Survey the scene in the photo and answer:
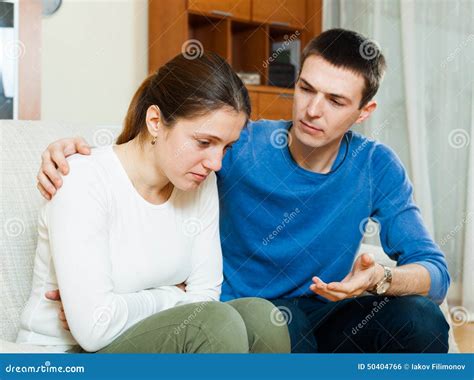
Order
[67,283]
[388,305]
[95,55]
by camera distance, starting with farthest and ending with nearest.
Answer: [95,55] → [388,305] → [67,283]

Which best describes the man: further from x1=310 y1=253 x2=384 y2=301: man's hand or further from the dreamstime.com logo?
the dreamstime.com logo

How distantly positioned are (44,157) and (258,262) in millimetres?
441

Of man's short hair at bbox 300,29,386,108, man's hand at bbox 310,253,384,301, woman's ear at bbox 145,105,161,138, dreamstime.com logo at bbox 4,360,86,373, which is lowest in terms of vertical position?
dreamstime.com logo at bbox 4,360,86,373

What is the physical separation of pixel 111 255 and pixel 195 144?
202 millimetres

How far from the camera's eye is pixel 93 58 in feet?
8.31

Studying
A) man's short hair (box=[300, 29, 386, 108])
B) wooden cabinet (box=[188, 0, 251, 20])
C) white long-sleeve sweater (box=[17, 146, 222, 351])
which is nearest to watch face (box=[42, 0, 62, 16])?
wooden cabinet (box=[188, 0, 251, 20])

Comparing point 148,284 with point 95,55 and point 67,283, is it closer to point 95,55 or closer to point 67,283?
point 67,283

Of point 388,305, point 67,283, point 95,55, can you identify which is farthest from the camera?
point 95,55

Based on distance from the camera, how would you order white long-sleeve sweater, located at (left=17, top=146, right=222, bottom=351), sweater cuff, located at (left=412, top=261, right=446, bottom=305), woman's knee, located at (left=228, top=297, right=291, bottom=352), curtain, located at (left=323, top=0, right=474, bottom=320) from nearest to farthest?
white long-sleeve sweater, located at (left=17, top=146, right=222, bottom=351), woman's knee, located at (left=228, top=297, right=291, bottom=352), sweater cuff, located at (left=412, top=261, right=446, bottom=305), curtain, located at (left=323, top=0, right=474, bottom=320)

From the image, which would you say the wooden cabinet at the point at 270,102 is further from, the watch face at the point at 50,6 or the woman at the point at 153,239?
the woman at the point at 153,239

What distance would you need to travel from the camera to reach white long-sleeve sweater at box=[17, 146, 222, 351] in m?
0.87

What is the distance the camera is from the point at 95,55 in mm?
2527

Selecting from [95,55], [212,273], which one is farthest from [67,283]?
[95,55]

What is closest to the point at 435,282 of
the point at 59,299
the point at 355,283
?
the point at 355,283
